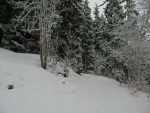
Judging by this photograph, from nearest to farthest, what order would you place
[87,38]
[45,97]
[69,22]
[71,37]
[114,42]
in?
[45,97] → [69,22] → [71,37] → [114,42] → [87,38]

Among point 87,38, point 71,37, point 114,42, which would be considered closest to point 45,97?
point 71,37

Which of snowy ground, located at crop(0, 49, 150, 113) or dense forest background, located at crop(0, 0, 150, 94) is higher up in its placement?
dense forest background, located at crop(0, 0, 150, 94)

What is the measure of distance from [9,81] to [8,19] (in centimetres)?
1049

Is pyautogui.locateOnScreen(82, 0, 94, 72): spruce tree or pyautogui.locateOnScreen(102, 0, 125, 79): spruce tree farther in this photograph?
pyautogui.locateOnScreen(82, 0, 94, 72): spruce tree

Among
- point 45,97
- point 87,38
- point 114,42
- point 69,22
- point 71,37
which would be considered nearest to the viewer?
point 45,97

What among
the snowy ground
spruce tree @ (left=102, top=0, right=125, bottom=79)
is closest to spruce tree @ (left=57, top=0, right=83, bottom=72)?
spruce tree @ (left=102, top=0, right=125, bottom=79)

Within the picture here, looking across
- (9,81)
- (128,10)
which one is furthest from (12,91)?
(128,10)

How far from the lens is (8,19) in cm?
2005

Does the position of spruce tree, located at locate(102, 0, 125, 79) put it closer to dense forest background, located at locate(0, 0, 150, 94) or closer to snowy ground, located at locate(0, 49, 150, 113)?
dense forest background, located at locate(0, 0, 150, 94)

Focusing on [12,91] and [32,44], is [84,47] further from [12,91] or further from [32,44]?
[12,91]

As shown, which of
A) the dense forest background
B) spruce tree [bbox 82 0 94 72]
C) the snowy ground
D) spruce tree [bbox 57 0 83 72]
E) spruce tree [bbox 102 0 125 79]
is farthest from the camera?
spruce tree [bbox 82 0 94 72]

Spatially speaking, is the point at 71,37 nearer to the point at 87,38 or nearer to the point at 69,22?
the point at 69,22

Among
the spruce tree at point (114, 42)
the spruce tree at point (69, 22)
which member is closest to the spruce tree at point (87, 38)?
the spruce tree at point (114, 42)

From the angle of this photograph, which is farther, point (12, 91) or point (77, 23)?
point (77, 23)
